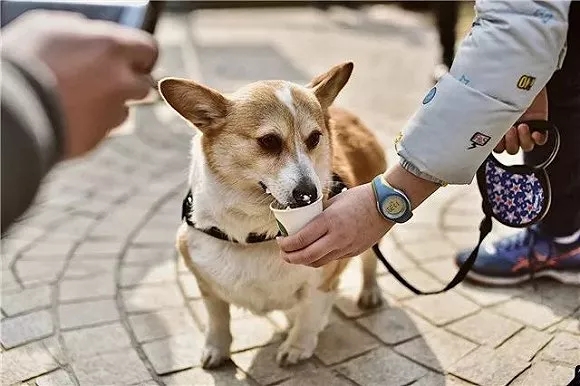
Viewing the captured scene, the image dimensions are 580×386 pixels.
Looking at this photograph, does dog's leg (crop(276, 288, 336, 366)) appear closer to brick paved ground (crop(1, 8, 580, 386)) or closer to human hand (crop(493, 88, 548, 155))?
brick paved ground (crop(1, 8, 580, 386))

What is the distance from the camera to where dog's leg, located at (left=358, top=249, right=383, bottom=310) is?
110 inches

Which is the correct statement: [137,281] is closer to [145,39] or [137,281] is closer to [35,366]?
[35,366]

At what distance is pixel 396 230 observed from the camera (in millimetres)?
3332

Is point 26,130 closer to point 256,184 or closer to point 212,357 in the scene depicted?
point 256,184

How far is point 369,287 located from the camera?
2.83 metres

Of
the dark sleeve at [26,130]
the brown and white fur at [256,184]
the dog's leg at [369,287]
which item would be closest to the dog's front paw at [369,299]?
the dog's leg at [369,287]

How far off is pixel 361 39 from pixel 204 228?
468cm

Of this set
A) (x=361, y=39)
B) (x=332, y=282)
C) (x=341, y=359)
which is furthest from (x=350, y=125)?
(x=361, y=39)

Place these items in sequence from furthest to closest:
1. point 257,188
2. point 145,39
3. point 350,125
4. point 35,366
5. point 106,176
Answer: point 106,176, point 350,125, point 35,366, point 257,188, point 145,39

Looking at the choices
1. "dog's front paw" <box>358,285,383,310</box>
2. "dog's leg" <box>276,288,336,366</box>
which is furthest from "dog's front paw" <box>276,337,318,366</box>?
"dog's front paw" <box>358,285,383,310</box>

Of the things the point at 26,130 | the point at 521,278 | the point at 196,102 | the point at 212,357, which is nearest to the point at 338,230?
the point at 196,102

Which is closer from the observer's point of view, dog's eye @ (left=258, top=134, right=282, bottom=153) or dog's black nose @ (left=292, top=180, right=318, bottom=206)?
dog's black nose @ (left=292, top=180, right=318, bottom=206)

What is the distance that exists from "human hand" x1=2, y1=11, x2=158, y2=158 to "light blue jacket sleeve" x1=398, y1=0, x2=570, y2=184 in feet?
2.49

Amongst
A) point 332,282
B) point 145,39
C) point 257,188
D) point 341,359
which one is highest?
point 145,39
